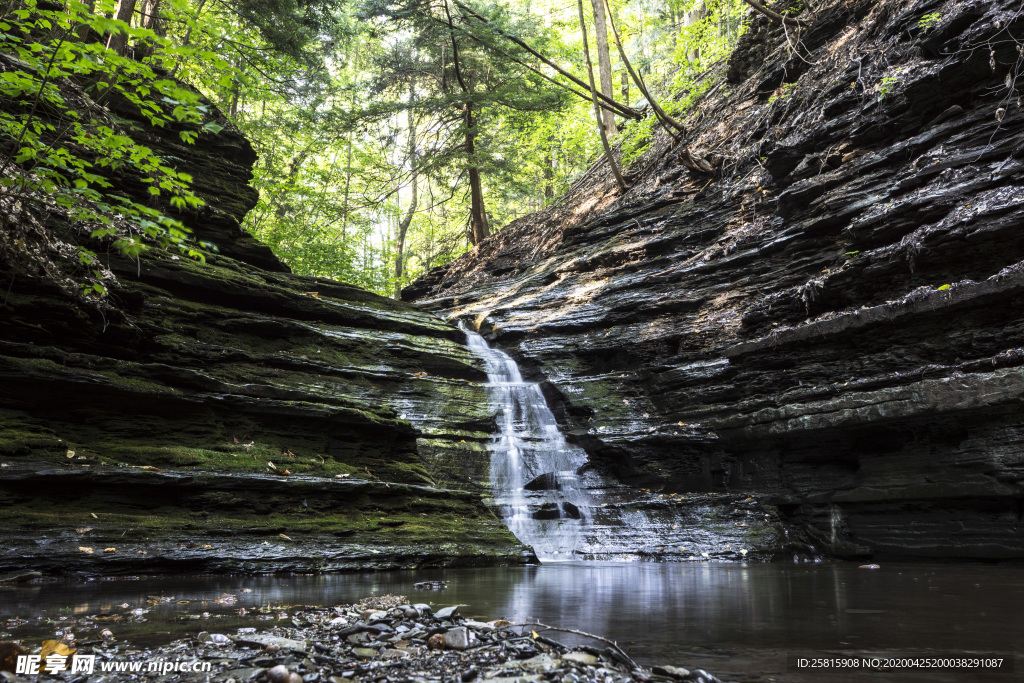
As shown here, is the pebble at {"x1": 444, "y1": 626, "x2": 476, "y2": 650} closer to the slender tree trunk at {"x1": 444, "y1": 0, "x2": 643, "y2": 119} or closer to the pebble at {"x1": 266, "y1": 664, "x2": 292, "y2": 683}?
the pebble at {"x1": 266, "y1": 664, "x2": 292, "y2": 683}

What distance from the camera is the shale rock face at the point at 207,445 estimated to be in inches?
194

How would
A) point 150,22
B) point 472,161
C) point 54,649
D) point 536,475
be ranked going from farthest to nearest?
point 472,161 → point 150,22 → point 536,475 → point 54,649

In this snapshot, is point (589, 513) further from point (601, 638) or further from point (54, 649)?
point (54, 649)

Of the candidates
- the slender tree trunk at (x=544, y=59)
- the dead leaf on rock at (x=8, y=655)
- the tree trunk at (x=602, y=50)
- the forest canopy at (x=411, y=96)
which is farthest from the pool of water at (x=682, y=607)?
the tree trunk at (x=602, y=50)

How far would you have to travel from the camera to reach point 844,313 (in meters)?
7.86

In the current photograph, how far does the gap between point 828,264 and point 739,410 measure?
118 inches

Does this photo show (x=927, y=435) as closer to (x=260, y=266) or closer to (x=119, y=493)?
(x=119, y=493)

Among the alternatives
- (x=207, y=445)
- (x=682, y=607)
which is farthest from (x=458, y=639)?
(x=207, y=445)

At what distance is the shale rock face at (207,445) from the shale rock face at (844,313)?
11.7ft

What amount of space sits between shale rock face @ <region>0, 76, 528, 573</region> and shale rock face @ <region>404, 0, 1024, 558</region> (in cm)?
357

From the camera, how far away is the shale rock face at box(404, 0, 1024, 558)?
6.62 meters

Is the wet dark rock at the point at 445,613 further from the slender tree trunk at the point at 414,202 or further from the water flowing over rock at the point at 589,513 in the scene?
the slender tree trunk at the point at 414,202

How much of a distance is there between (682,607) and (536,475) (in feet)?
17.4

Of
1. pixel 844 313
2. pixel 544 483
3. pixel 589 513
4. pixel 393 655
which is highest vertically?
pixel 844 313
